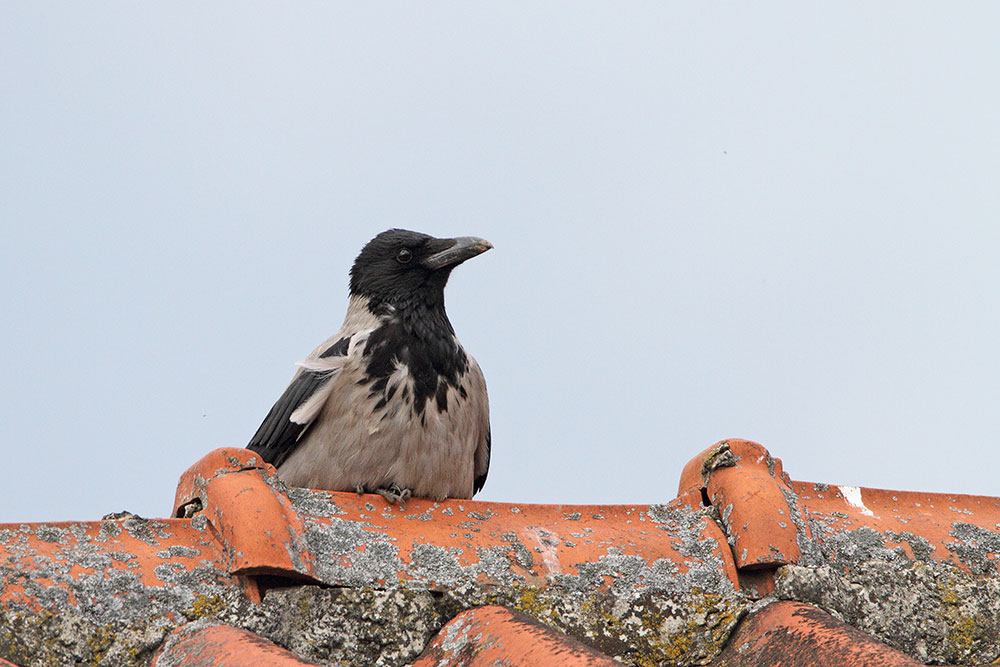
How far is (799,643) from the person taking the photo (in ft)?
10.5

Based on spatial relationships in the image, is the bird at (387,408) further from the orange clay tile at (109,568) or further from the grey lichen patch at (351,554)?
the orange clay tile at (109,568)

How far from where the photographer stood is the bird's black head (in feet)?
18.2

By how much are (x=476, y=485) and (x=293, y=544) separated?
8.42 ft

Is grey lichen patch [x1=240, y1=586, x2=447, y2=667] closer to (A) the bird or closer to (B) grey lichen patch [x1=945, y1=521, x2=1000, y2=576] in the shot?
(A) the bird

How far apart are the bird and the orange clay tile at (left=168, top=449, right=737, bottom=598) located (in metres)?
0.73

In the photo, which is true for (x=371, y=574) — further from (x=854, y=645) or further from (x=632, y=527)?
(x=854, y=645)

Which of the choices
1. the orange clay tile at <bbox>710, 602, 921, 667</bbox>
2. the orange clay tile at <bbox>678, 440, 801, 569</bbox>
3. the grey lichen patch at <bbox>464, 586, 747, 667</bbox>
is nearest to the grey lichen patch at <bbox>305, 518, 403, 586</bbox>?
the grey lichen patch at <bbox>464, 586, 747, 667</bbox>

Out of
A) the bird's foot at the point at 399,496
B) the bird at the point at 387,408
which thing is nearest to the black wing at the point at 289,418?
the bird at the point at 387,408

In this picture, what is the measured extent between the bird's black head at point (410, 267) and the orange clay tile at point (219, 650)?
101 inches

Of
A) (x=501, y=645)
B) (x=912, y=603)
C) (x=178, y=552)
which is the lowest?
(x=912, y=603)

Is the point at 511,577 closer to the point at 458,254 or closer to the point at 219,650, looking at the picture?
the point at 219,650

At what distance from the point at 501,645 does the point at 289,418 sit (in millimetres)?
2263

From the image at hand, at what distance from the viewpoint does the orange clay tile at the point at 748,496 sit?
3.72m

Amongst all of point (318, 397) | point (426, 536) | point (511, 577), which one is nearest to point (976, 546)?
point (511, 577)
